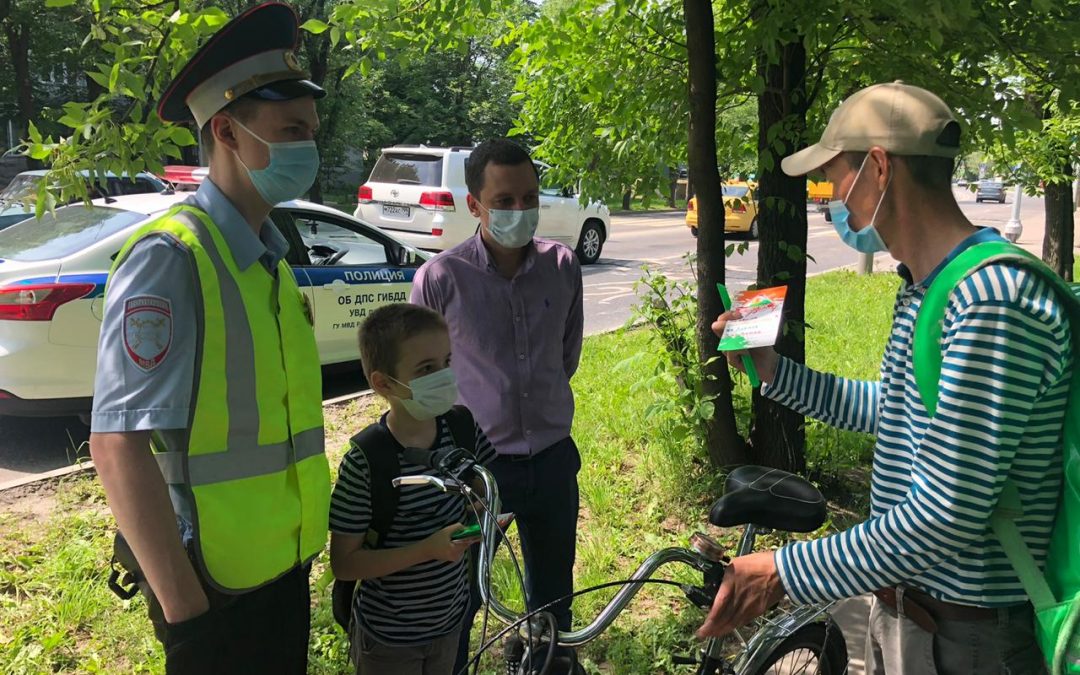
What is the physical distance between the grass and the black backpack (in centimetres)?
34

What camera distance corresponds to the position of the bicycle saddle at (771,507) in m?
1.89

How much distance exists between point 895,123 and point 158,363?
1527mm

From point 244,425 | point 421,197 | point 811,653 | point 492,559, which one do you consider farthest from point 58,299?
point 421,197

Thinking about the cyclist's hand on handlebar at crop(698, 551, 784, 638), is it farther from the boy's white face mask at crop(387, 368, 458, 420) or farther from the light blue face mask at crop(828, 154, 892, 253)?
the boy's white face mask at crop(387, 368, 458, 420)

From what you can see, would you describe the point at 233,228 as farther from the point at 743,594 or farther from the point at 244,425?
the point at 743,594

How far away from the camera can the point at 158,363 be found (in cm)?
160

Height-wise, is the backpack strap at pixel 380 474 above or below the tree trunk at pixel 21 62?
below

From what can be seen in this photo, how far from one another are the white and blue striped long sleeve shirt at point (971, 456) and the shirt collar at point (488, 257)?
140cm

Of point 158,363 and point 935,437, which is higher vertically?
point 158,363

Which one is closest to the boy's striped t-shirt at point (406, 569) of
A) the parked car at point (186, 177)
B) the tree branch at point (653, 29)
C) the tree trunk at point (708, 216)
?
the tree trunk at point (708, 216)

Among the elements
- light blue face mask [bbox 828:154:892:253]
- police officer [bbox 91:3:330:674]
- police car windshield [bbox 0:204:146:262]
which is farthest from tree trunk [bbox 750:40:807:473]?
police car windshield [bbox 0:204:146:262]

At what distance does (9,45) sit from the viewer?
26.3 metres

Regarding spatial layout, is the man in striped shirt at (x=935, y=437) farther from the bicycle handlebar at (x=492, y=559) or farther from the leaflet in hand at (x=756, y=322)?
the leaflet in hand at (x=756, y=322)

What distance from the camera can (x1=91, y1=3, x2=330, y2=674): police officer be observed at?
1.59 meters
